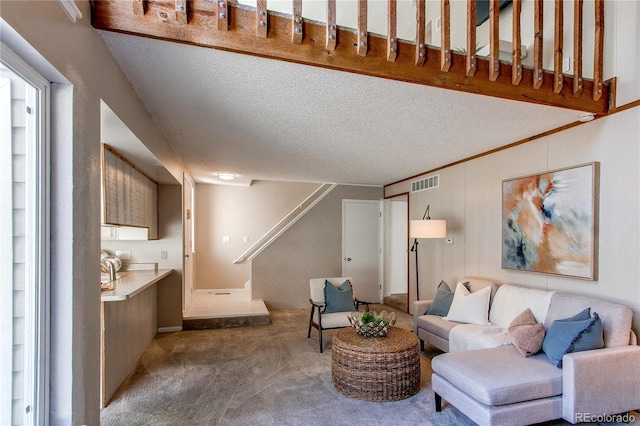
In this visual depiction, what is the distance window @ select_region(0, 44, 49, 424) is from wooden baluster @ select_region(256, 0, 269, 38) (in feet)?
3.45

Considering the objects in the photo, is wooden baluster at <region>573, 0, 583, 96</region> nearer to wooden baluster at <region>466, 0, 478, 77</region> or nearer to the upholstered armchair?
wooden baluster at <region>466, 0, 478, 77</region>

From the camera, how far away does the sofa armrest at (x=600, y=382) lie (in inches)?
87.4

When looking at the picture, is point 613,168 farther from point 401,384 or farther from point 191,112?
point 191,112

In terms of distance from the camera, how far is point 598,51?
8.82 feet

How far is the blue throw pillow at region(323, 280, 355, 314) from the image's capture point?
429 cm

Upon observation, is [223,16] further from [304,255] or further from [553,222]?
[304,255]

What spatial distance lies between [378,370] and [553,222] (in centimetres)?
217

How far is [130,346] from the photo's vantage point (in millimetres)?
3447

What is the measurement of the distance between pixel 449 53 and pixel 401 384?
8.58 feet

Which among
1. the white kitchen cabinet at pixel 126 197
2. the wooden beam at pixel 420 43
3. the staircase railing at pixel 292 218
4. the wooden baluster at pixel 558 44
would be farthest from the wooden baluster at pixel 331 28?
the staircase railing at pixel 292 218

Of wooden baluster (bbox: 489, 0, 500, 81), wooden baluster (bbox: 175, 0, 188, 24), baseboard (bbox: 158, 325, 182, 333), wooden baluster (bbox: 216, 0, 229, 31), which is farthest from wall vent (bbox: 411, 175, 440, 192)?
baseboard (bbox: 158, 325, 182, 333)

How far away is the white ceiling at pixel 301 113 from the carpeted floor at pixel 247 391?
7.94ft

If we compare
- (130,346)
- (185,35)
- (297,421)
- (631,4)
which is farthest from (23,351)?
(631,4)

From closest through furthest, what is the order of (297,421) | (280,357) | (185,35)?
1. (185,35)
2. (297,421)
3. (280,357)
